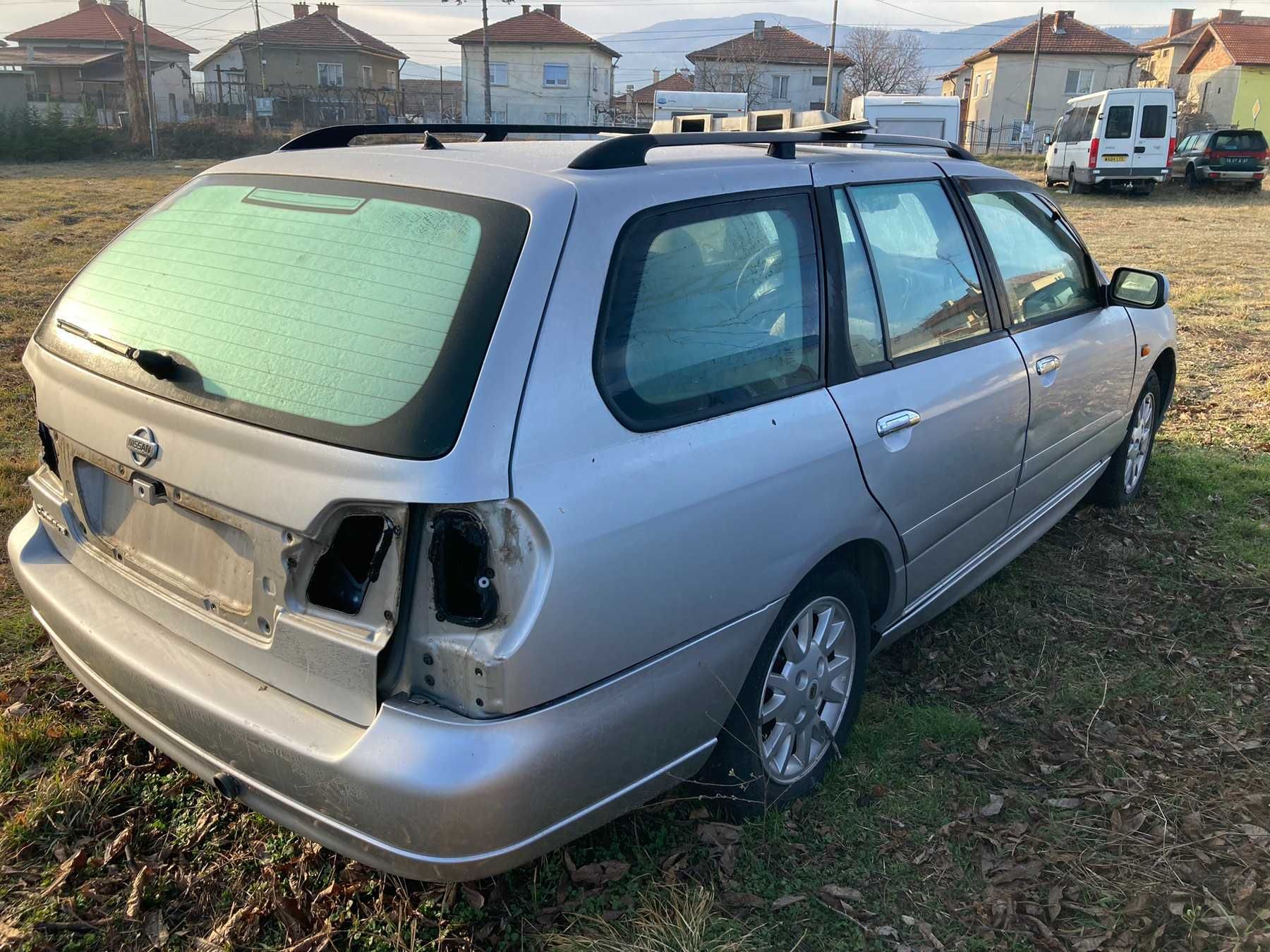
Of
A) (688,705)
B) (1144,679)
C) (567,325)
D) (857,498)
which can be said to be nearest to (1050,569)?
(1144,679)

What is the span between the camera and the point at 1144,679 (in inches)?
142

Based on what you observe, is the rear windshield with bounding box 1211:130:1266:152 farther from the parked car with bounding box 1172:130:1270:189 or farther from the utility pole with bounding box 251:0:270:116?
the utility pole with bounding box 251:0:270:116

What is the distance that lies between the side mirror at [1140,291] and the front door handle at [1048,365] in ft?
2.51

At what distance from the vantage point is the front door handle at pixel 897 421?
2861 millimetres

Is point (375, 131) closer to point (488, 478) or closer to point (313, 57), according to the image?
point (488, 478)

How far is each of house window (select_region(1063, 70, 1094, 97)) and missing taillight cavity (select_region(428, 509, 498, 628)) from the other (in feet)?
206

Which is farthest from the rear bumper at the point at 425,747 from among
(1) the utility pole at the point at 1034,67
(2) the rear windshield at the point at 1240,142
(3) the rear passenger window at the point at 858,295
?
(1) the utility pole at the point at 1034,67

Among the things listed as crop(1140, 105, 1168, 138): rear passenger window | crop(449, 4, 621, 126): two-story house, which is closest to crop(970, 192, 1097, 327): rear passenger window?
crop(1140, 105, 1168, 138): rear passenger window

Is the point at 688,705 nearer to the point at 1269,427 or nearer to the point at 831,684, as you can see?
the point at 831,684

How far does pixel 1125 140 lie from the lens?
23812 millimetres

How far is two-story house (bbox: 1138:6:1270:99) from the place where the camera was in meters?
58.4

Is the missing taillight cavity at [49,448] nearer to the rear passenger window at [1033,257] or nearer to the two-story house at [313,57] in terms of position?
the rear passenger window at [1033,257]

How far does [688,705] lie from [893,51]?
7608cm

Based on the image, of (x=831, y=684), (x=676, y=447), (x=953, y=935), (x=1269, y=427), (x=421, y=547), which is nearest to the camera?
(x=421, y=547)
